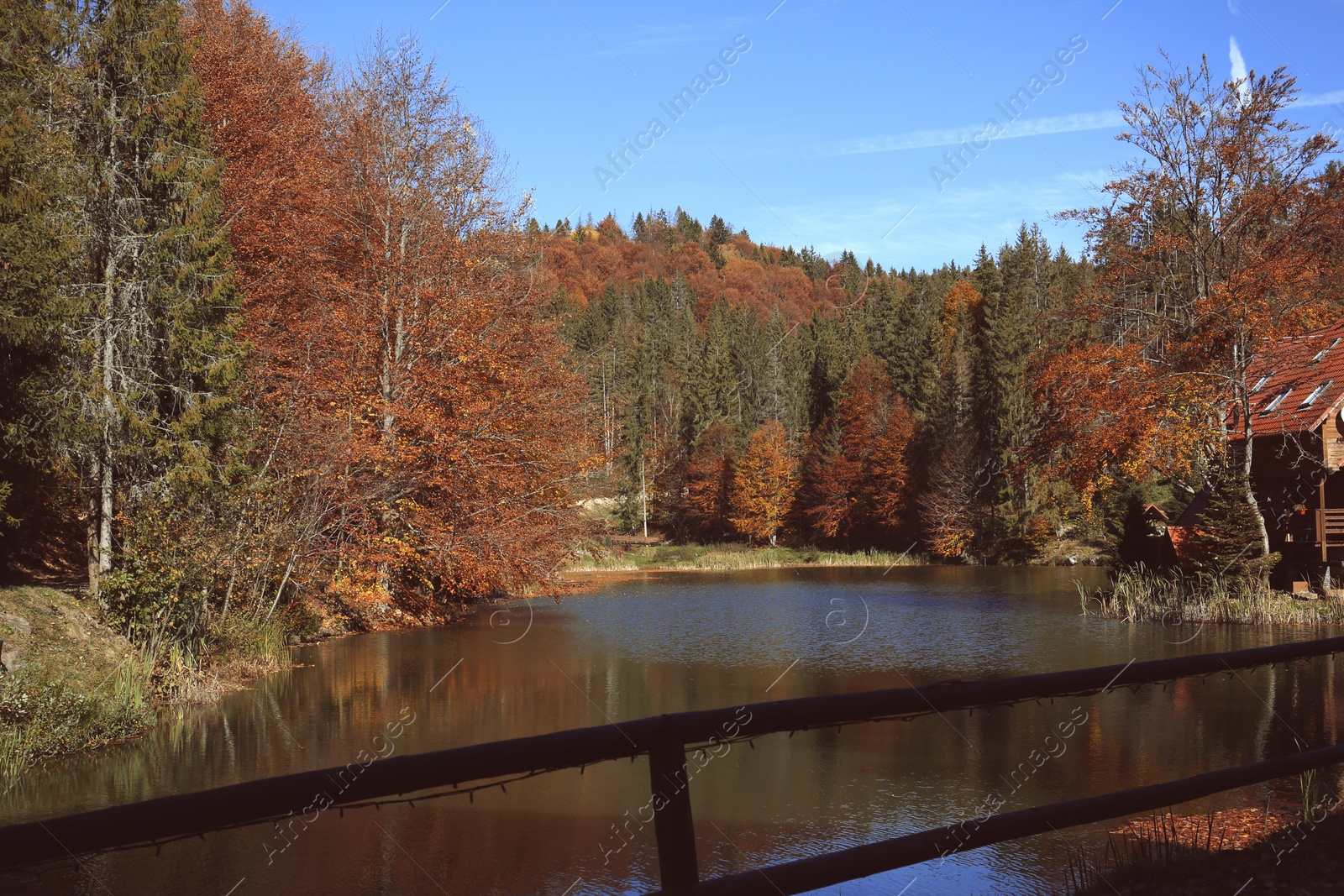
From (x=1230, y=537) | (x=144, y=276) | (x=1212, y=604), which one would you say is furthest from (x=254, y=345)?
(x=1230, y=537)

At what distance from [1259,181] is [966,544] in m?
24.0

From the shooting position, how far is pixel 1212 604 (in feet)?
66.7

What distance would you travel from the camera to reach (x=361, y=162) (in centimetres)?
2302

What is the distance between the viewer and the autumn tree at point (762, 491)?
56.7 m

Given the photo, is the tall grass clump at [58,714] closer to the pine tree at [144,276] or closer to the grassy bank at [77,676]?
the grassy bank at [77,676]

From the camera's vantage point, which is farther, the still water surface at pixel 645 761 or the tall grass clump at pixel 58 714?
the tall grass clump at pixel 58 714

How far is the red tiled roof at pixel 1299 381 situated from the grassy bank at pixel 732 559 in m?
17.7

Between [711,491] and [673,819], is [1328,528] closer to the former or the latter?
[673,819]

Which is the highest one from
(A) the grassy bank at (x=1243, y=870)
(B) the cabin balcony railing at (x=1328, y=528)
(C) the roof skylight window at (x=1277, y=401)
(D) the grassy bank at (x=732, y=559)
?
(C) the roof skylight window at (x=1277, y=401)

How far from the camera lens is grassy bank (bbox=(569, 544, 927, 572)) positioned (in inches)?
1719

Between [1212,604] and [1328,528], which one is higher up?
[1328,528]

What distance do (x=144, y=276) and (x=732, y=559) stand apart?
33.5 m

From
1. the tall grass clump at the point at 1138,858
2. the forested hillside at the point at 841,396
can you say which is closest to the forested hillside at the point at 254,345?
the forested hillside at the point at 841,396

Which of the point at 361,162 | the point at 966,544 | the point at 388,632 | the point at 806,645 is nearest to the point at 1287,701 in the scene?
the point at 806,645
